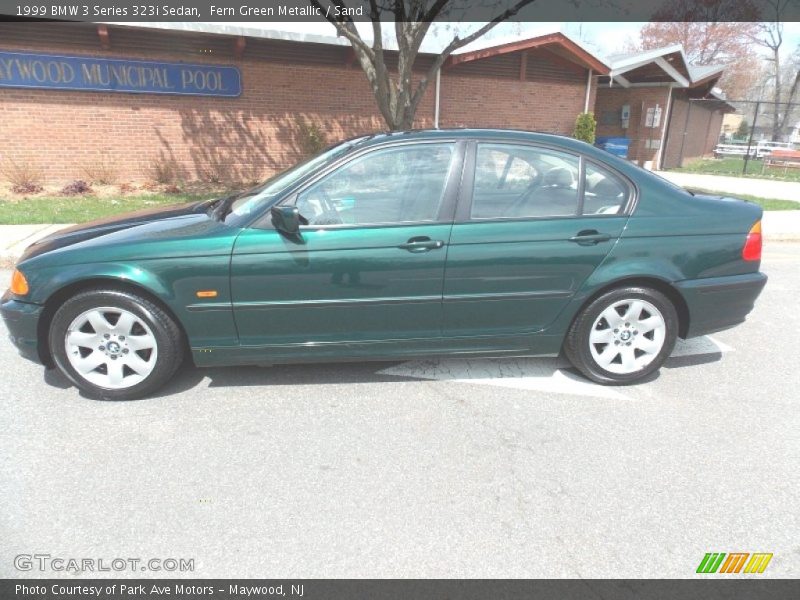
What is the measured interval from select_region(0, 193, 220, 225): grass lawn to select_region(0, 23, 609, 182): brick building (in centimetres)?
113

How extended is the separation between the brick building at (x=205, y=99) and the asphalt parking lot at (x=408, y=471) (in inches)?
349

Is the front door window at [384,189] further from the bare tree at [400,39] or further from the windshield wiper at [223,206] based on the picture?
the bare tree at [400,39]

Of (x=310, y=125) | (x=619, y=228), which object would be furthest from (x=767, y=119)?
(x=619, y=228)

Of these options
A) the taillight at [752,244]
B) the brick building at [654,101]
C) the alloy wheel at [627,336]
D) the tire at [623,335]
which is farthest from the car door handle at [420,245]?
the brick building at [654,101]

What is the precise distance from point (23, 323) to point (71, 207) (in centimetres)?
728

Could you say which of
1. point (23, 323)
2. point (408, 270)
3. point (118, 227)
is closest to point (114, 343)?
point (23, 323)

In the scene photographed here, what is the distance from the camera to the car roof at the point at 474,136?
3350 millimetres

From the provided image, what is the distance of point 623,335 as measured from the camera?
137 inches

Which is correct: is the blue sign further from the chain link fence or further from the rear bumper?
the chain link fence

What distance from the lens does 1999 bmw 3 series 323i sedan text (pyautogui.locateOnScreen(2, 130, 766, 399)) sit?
311 cm

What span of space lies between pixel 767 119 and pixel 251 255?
63395 millimetres

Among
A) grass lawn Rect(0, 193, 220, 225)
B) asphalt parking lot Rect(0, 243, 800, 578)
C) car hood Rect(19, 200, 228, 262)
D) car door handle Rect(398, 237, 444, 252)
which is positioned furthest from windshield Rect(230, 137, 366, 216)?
grass lawn Rect(0, 193, 220, 225)

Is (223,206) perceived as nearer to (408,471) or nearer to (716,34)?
(408,471)

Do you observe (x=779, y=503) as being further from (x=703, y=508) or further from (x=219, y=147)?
(x=219, y=147)
